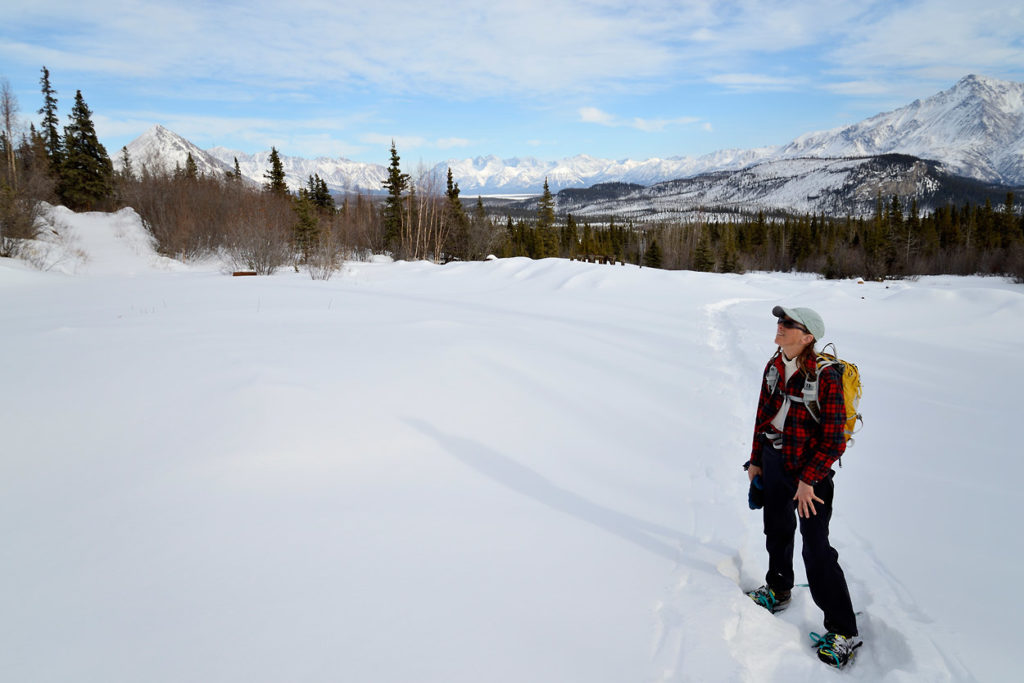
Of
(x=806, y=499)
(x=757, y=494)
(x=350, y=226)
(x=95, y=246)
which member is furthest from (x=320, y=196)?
(x=806, y=499)

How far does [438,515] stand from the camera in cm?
372

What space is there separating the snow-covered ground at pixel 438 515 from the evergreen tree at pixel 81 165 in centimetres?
3973

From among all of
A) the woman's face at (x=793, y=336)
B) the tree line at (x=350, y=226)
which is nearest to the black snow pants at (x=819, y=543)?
the woman's face at (x=793, y=336)

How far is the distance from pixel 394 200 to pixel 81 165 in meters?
23.6

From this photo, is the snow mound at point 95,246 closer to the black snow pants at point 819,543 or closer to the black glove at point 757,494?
the black glove at point 757,494

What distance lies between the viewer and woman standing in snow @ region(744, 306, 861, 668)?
2.70 meters

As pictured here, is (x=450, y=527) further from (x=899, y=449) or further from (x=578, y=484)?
(x=899, y=449)

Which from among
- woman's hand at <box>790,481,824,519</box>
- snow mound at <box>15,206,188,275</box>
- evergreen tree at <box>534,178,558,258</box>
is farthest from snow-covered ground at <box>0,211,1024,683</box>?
evergreen tree at <box>534,178,558,258</box>

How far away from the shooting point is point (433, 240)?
4378 centimetres

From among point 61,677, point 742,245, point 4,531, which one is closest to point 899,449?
point 61,677

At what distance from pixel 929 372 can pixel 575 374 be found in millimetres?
7408

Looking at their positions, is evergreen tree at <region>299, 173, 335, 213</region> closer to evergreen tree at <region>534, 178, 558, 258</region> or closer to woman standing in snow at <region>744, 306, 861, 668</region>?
evergreen tree at <region>534, 178, 558, 258</region>

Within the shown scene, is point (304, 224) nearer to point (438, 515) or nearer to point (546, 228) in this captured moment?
point (546, 228)

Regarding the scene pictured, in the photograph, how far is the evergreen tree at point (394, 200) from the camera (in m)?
40.7
